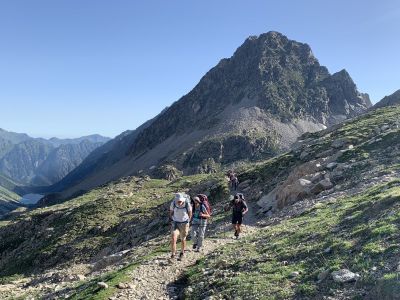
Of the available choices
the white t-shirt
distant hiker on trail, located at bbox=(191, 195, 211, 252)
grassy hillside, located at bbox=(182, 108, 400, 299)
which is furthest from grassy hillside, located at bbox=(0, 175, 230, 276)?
grassy hillside, located at bbox=(182, 108, 400, 299)

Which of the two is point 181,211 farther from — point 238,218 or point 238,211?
point 238,218

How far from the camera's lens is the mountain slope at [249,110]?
459 feet

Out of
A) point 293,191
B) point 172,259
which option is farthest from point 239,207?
point 293,191

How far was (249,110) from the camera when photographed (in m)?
159

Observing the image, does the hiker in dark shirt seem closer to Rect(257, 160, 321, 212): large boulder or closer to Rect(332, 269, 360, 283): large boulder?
Rect(257, 160, 321, 212): large boulder

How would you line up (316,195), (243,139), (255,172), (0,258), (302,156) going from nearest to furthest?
(316,195), (302,156), (255,172), (0,258), (243,139)

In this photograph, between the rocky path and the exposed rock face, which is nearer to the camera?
the rocky path

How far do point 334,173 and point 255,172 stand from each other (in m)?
18.6

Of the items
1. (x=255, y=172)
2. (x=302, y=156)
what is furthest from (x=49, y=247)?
(x=302, y=156)

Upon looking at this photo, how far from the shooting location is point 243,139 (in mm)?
141000

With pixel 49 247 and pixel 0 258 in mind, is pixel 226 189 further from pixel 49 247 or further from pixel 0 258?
pixel 0 258

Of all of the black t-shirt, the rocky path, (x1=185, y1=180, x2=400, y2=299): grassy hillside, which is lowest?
the rocky path

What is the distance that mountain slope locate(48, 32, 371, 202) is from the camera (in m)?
140

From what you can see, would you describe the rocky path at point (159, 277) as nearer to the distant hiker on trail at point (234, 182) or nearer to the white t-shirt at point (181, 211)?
the white t-shirt at point (181, 211)
